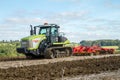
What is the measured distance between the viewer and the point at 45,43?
88.8 ft

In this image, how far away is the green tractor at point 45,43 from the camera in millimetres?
26141

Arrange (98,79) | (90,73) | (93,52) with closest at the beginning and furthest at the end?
1. (98,79)
2. (90,73)
3. (93,52)

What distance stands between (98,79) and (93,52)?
19802 mm

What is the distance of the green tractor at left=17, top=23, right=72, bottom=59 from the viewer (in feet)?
85.8

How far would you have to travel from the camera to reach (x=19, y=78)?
14.4 meters

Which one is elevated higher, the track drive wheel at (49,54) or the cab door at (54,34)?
the cab door at (54,34)

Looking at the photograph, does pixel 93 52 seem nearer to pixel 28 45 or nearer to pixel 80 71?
pixel 28 45

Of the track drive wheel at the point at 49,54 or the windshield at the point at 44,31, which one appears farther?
the windshield at the point at 44,31

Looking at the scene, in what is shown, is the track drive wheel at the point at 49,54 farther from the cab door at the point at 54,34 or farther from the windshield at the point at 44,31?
the windshield at the point at 44,31

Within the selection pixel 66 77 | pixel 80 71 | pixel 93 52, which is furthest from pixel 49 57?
pixel 66 77

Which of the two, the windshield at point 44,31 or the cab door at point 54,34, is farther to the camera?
the cab door at point 54,34

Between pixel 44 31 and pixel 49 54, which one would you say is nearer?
pixel 49 54

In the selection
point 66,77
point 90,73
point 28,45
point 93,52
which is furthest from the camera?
point 93,52

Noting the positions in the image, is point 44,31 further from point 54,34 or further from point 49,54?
point 49,54
